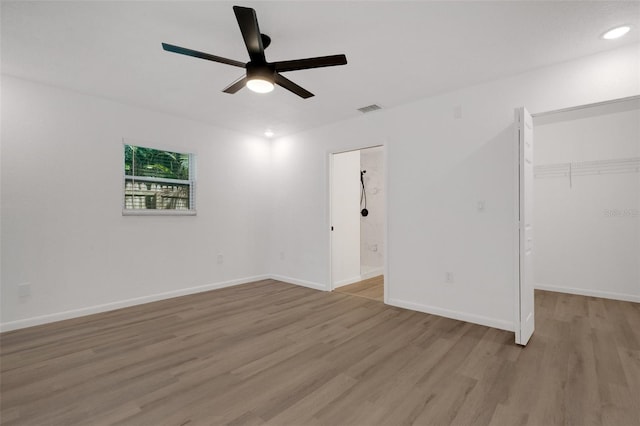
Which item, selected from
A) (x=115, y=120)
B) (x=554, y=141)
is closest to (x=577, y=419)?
(x=554, y=141)

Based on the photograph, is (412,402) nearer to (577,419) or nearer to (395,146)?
(577,419)

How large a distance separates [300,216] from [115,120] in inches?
113

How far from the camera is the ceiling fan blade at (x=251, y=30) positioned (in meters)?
1.65

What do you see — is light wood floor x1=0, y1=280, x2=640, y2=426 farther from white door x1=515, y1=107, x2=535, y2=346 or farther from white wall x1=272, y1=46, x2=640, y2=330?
white wall x1=272, y1=46, x2=640, y2=330

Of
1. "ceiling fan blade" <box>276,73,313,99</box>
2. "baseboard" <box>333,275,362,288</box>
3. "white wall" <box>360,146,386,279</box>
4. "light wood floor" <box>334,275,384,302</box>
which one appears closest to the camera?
"ceiling fan blade" <box>276,73,313,99</box>

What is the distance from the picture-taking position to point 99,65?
279 centimetres

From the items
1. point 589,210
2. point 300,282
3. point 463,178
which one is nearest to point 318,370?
point 463,178

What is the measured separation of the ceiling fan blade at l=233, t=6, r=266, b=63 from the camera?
1.65m

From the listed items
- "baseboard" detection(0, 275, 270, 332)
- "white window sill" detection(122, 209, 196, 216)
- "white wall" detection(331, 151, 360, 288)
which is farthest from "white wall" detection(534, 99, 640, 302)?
"baseboard" detection(0, 275, 270, 332)

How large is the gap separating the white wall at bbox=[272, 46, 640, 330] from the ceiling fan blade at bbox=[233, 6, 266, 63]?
228 centimetres

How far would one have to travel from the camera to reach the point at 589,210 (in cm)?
436

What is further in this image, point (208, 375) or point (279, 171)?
point (279, 171)

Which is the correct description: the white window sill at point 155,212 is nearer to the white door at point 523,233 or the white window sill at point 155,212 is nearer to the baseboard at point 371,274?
the baseboard at point 371,274

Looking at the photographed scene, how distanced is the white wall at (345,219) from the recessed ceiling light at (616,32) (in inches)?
126
